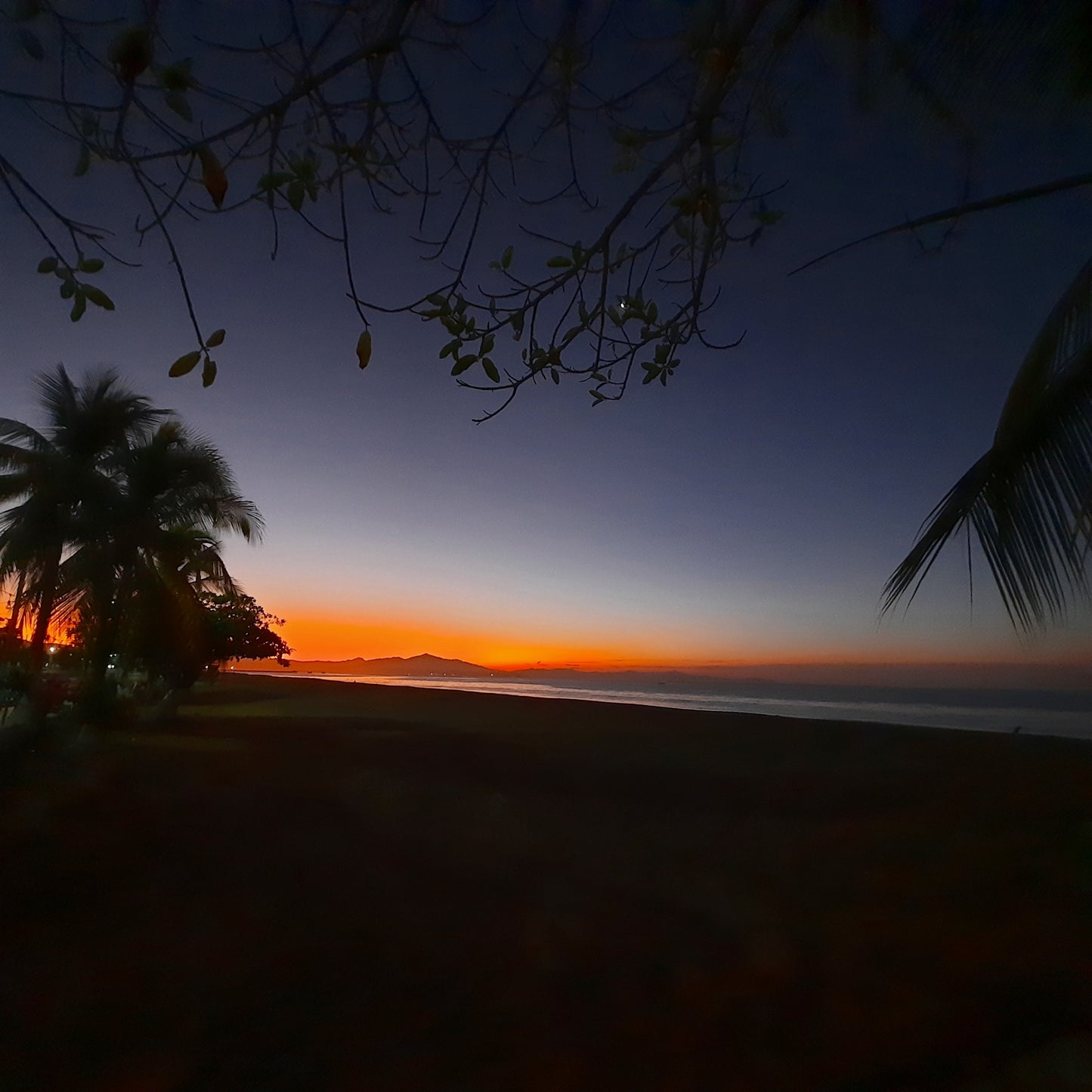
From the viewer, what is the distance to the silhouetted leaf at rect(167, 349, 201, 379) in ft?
5.98

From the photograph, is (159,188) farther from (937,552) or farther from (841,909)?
(841,909)

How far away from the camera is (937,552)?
306 cm

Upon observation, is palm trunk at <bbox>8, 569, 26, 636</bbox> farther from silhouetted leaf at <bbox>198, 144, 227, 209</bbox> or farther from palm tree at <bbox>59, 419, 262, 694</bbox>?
silhouetted leaf at <bbox>198, 144, 227, 209</bbox>

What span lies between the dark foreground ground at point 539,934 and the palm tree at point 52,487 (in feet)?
16.8

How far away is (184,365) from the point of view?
183cm

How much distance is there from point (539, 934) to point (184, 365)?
341 centimetres

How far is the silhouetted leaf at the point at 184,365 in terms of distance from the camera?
5.98 ft

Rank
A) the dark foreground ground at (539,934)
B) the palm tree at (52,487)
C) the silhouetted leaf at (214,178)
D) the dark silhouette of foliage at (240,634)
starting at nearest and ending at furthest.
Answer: the silhouetted leaf at (214,178) → the dark foreground ground at (539,934) → the palm tree at (52,487) → the dark silhouette of foliage at (240,634)

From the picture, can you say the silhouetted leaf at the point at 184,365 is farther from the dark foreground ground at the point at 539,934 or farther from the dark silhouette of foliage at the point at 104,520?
the dark silhouette of foliage at the point at 104,520

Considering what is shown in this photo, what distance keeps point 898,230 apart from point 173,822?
253 inches

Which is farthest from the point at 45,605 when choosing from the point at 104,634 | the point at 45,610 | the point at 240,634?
the point at 240,634

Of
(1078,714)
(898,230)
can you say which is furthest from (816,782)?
(1078,714)

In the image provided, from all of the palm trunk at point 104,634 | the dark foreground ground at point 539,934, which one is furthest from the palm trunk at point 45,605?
the dark foreground ground at point 539,934

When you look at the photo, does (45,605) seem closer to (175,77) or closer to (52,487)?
(52,487)
